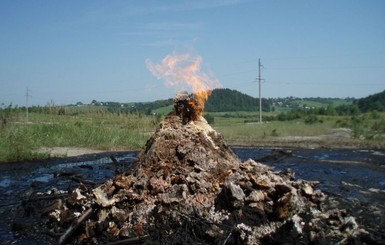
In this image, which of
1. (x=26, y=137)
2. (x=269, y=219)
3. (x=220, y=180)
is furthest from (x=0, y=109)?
(x=269, y=219)

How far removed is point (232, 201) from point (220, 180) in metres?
1.00

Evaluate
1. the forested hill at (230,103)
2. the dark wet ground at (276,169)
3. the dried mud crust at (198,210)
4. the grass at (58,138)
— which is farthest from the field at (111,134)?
the forested hill at (230,103)

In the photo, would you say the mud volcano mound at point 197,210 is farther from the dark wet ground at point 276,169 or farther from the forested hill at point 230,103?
the forested hill at point 230,103

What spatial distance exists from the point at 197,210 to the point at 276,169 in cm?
707

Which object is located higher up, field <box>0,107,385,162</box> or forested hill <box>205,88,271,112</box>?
forested hill <box>205,88,271,112</box>

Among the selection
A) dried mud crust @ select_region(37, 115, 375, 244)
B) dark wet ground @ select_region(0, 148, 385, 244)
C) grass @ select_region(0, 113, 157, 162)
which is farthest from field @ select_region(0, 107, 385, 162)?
dried mud crust @ select_region(37, 115, 375, 244)

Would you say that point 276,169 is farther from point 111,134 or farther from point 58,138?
point 58,138

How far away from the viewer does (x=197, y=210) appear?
675cm

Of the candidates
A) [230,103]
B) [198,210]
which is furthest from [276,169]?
[230,103]

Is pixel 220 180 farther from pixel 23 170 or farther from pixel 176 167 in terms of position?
pixel 23 170

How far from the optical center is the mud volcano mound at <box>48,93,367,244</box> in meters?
6.27

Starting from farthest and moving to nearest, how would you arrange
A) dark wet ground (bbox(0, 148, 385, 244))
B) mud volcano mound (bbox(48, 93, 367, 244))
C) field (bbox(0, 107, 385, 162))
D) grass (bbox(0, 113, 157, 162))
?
field (bbox(0, 107, 385, 162)) → grass (bbox(0, 113, 157, 162)) → dark wet ground (bbox(0, 148, 385, 244)) → mud volcano mound (bbox(48, 93, 367, 244))

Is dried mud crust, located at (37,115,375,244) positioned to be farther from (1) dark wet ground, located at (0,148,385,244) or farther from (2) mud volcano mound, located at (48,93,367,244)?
(1) dark wet ground, located at (0,148,385,244)

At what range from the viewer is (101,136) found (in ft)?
72.2
